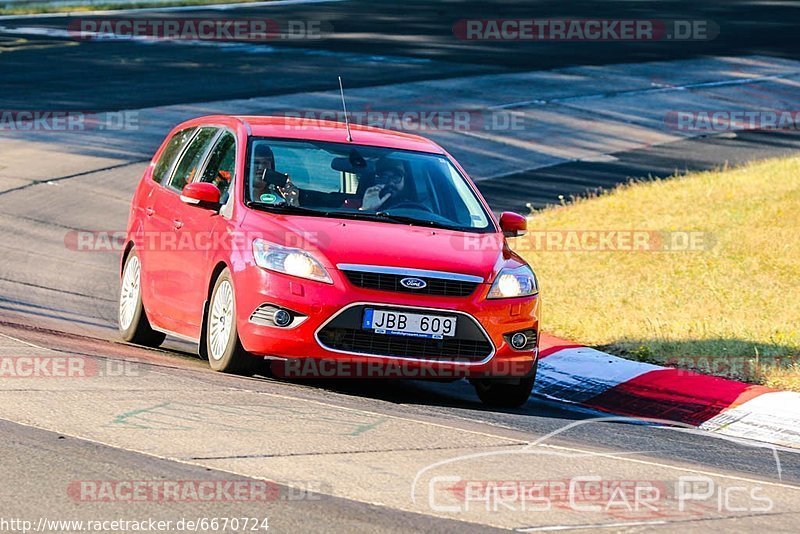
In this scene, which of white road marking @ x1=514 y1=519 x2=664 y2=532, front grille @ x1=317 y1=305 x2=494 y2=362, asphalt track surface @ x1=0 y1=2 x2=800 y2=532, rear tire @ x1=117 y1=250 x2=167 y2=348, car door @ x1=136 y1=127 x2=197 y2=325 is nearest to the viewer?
white road marking @ x1=514 y1=519 x2=664 y2=532

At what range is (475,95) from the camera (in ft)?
91.6

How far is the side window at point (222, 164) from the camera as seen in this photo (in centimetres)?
1005

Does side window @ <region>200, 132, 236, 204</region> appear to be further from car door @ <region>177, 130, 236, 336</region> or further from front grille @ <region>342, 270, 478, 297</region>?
front grille @ <region>342, 270, 478, 297</region>

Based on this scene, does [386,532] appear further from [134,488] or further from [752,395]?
[752,395]

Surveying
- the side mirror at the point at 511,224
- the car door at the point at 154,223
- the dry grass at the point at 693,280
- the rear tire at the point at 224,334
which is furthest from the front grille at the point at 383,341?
the dry grass at the point at 693,280

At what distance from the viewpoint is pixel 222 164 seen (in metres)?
10.3

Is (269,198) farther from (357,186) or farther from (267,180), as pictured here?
(357,186)

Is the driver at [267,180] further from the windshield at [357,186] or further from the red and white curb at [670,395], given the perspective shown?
the red and white curb at [670,395]

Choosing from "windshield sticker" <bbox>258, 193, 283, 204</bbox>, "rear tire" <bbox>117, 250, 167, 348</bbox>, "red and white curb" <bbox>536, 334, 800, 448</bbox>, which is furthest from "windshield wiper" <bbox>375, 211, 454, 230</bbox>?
"rear tire" <bbox>117, 250, 167, 348</bbox>

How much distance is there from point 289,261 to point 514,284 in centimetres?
141

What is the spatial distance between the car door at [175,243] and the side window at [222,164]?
0.16 metres

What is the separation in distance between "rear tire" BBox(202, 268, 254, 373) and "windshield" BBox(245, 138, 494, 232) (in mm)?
633

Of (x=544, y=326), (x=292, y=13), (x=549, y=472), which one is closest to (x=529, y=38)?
(x=292, y=13)

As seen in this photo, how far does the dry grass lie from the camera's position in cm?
1098
